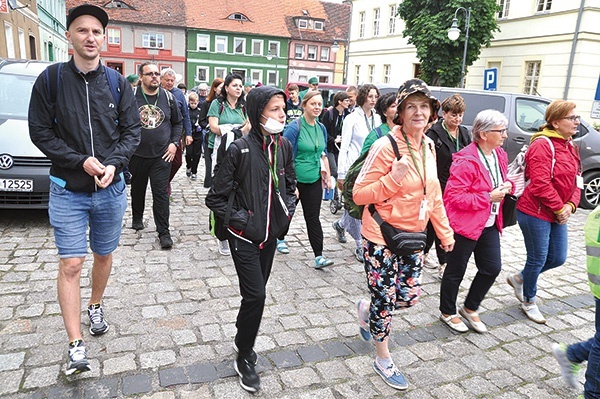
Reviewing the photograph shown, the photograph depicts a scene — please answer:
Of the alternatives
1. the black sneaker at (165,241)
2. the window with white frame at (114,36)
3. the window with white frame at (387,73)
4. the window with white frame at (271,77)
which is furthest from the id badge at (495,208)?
the window with white frame at (271,77)

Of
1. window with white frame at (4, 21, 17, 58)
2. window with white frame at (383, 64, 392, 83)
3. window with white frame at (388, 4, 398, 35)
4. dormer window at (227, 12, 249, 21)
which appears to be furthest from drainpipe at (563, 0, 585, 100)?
dormer window at (227, 12, 249, 21)

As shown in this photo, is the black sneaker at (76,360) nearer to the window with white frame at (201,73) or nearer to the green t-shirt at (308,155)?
the green t-shirt at (308,155)

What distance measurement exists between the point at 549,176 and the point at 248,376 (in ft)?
9.66

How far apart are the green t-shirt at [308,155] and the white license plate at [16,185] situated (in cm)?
332

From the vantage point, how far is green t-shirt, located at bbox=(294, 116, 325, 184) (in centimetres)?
507

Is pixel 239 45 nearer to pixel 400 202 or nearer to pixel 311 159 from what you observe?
pixel 311 159

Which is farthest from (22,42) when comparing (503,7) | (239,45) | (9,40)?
(239,45)

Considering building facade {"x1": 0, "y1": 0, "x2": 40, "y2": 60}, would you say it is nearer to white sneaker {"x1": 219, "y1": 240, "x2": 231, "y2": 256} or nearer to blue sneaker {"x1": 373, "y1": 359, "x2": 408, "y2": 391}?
white sneaker {"x1": 219, "y1": 240, "x2": 231, "y2": 256}

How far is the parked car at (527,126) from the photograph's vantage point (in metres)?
9.61

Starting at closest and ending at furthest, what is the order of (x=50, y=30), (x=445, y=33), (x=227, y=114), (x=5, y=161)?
(x=5, y=161) < (x=227, y=114) < (x=445, y=33) < (x=50, y=30)

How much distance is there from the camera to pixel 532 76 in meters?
22.7

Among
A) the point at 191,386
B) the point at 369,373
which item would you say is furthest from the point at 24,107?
the point at 369,373

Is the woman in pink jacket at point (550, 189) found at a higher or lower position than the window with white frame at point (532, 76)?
lower

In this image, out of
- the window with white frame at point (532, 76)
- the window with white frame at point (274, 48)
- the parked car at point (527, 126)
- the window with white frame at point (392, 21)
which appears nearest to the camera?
the parked car at point (527, 126)
